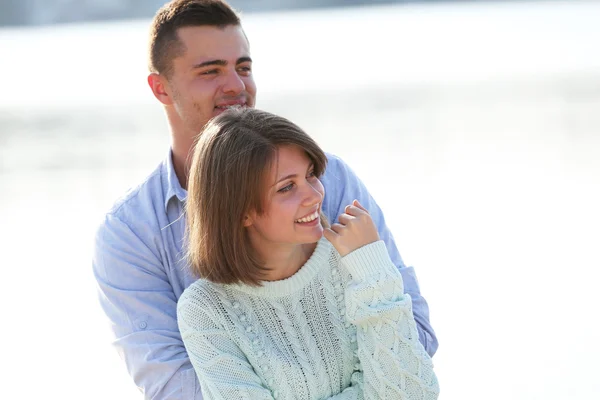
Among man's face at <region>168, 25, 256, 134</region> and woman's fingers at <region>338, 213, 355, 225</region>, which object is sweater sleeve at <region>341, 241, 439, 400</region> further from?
man's face at <region>168, 25, 256, 134</region>

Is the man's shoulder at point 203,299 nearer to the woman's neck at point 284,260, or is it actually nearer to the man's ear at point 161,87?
the woman's neck at point 284,260

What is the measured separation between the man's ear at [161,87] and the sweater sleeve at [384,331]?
90 cm

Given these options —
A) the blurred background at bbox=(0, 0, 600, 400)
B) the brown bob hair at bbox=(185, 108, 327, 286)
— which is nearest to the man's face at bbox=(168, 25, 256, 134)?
the brown bob hair at bbox=(185, 108, 327, 286)

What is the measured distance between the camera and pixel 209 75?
276 centimetres

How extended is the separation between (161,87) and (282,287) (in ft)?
2.77

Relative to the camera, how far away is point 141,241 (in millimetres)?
2521

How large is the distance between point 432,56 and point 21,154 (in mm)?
8264

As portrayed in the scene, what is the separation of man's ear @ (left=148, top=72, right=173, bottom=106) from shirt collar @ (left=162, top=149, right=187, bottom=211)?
0.20 meters

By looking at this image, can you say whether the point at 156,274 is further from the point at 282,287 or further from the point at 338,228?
the point at 338,228

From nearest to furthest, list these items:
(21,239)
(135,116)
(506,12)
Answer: (21,239) → (135,116) → (506,12)

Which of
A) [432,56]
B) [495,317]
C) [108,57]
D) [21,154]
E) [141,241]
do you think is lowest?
[495,317]

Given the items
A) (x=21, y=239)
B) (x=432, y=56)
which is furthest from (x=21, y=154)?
(x=432, y=56)

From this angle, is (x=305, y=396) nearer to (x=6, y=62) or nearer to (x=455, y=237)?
(x=455, y=237)

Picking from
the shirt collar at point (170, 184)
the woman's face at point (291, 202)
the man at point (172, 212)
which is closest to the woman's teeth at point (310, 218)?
the woman's face at point (291, 202)
